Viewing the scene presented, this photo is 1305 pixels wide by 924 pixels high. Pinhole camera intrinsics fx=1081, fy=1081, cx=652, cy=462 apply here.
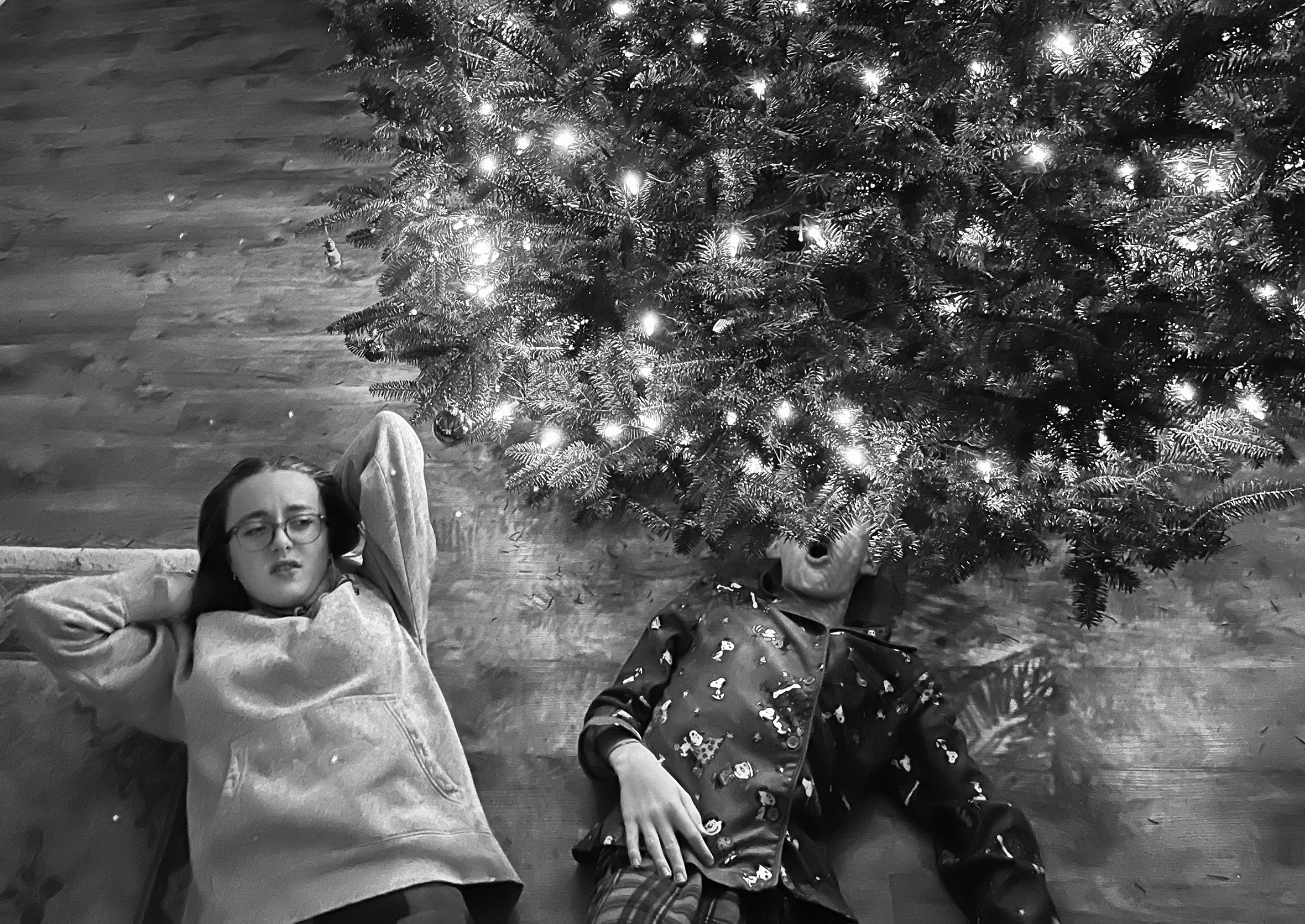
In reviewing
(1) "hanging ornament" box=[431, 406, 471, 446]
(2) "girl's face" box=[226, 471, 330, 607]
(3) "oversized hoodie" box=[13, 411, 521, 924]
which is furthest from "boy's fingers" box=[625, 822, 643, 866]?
(1) "hanging ornament" box=[431, 406, 471, 446]

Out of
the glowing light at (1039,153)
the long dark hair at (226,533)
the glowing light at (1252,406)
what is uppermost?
the glowing light at (1039,153)

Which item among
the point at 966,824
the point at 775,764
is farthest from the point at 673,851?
the point at 966,824

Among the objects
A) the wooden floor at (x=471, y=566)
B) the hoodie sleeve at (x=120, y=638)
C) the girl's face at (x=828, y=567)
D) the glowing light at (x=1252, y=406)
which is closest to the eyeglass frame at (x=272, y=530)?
the hoodie sleeve at (x=120, y=638)

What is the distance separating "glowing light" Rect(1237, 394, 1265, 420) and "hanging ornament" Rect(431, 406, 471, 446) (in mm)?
1257

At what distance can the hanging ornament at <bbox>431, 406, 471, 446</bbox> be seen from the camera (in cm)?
204

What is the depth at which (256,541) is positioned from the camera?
61.1 inches

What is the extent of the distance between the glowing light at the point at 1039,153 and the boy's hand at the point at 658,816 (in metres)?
→ 0.98

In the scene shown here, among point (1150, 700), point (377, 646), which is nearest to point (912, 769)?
point (1150, 700)

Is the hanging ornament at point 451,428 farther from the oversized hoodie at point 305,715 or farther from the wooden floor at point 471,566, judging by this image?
the oversized hoodie at point 305,715

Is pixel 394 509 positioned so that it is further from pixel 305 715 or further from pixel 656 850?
pixel 656 850

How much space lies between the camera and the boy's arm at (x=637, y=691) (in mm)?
1543

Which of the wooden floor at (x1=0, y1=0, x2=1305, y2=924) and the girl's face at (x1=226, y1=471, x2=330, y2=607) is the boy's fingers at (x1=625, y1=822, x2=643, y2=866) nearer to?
the wooden floor at (x1=0, y1=0, x2=1305, y2=924)

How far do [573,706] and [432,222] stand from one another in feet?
2.76

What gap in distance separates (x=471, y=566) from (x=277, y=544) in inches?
19.6
